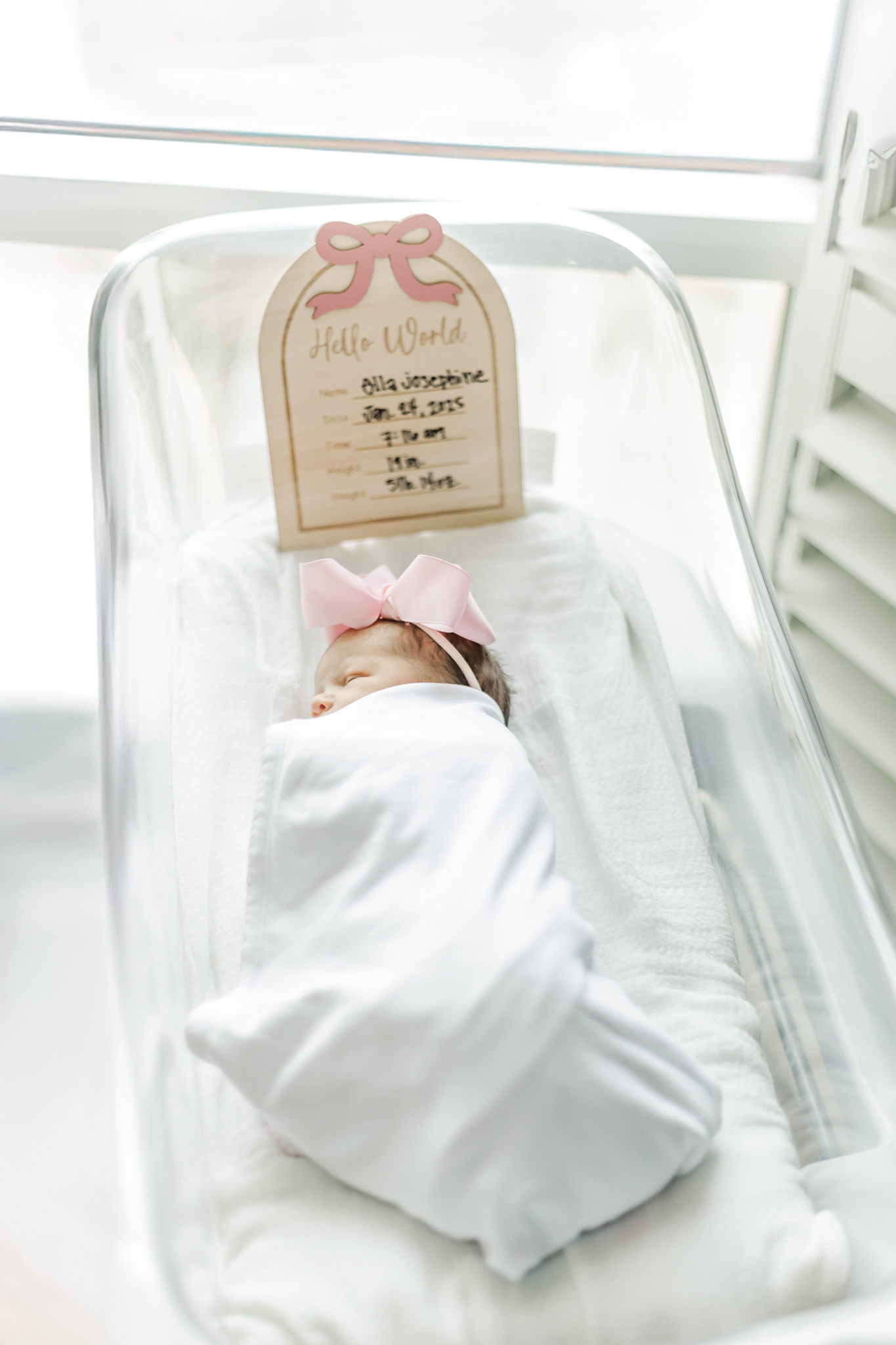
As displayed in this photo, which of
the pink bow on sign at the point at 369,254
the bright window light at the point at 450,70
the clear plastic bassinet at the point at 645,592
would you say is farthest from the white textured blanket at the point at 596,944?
the bright window light at the point at 450,70

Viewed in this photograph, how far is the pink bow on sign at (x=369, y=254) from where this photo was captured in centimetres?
116

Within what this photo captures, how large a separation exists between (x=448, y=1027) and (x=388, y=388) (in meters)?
0.76

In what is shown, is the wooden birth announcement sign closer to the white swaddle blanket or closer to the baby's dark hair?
the baby's dark hair

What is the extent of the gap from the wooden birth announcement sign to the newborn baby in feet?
1.61

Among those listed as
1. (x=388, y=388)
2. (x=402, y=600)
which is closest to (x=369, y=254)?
(x=388, y=388)

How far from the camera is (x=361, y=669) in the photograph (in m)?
1.04

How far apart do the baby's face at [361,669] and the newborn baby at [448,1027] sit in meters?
0.17

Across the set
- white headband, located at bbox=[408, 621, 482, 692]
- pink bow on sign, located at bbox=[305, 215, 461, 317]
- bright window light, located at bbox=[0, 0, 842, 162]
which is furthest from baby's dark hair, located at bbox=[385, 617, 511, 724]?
bright window light, located at bbox=[0, 0, 842, 162]

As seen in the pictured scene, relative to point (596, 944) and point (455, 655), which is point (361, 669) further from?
point (596, 944)

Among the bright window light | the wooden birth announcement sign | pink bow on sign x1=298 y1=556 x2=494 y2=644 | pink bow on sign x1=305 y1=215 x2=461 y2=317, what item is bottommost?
pink bow on sign x1=298 y1=556 x2=494 y2=644

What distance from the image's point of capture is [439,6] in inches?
59.8

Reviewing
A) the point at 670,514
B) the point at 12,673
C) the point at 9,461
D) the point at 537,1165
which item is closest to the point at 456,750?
the point at 537,1165

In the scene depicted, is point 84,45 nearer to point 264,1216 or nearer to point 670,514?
point 670,514

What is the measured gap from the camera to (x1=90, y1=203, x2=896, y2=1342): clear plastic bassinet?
71 centimetres
